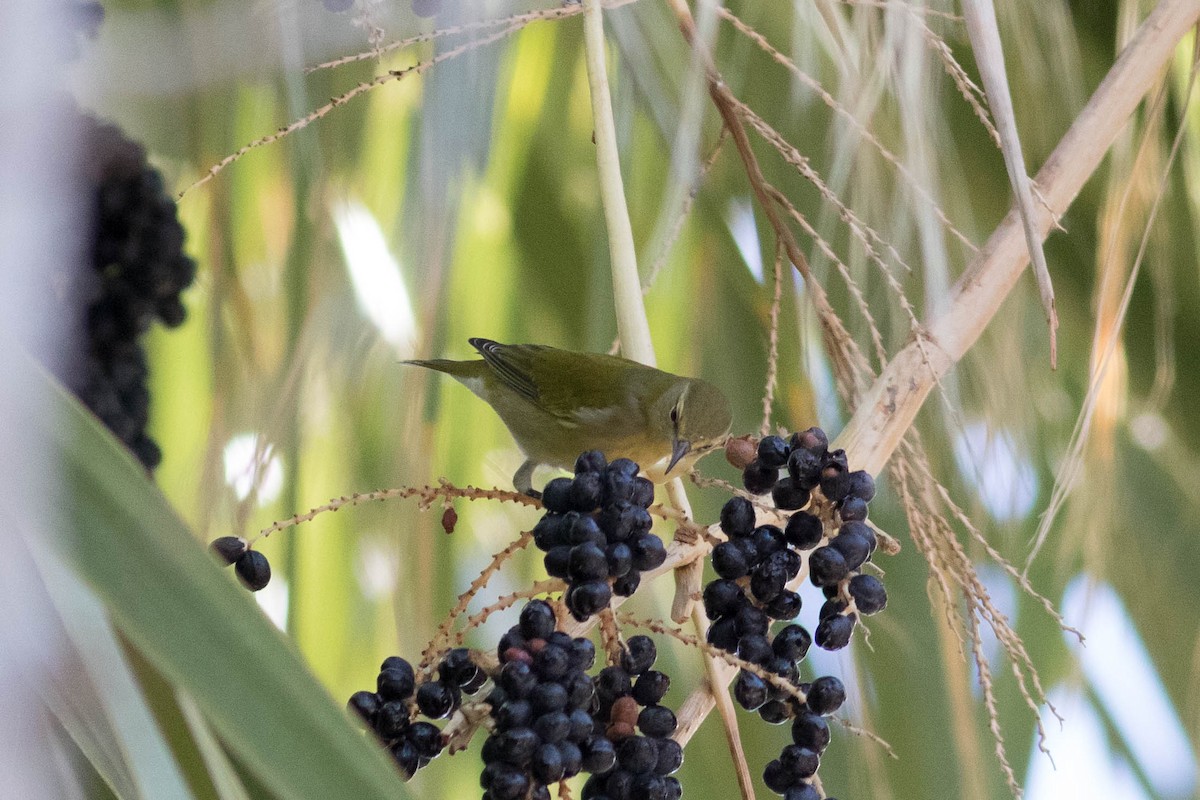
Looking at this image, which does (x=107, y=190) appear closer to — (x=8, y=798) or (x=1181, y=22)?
(x=8, y=798)

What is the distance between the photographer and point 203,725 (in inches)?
12.4

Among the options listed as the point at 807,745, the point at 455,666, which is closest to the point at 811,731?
the point at 807,745

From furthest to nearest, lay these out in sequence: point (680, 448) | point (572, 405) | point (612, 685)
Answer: point (572, 405) < point (680, 448) < point (612, 685)

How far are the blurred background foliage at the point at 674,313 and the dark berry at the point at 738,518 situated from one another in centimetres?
26

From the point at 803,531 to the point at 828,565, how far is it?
3 cm

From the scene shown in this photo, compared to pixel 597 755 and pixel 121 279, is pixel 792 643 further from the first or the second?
pixel 121 279

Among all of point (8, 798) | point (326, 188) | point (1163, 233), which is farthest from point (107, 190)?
point (1163, 233)

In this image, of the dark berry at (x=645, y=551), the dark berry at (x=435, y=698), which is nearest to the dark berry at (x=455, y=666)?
the dark berry at (x=435, y=698)

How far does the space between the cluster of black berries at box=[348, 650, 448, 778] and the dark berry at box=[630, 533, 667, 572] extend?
0.45ft

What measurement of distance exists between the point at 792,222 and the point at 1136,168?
388 mm

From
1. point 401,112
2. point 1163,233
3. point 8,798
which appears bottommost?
point 8,798

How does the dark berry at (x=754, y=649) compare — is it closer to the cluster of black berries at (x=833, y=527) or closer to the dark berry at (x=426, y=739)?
the cluster of black berries at (x=833, y=527)

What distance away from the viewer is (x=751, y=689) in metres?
0.65

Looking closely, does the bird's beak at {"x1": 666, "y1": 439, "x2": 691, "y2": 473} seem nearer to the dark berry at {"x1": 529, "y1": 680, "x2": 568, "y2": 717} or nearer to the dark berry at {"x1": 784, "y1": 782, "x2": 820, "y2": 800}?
the dark berry at {"x1": 784, "y1": 782, "x2": 820, "y2": 800}
